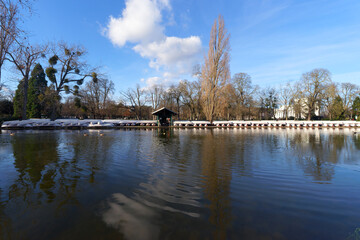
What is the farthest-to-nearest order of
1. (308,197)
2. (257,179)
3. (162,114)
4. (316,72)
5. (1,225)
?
(316,72) < (162,114) < (257,179) < (308,197) < (1,225)

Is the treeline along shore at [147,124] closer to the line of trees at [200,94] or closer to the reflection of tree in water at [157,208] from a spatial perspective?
the line of trees at [200,94]

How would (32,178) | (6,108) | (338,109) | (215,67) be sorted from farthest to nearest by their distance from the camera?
(338,109) → (6,108) → (215,67) → (32,178)

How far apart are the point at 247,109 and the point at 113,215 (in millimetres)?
51462

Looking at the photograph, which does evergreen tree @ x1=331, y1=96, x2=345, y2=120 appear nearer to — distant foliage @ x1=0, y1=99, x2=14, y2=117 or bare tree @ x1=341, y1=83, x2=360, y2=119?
bare tree @ x1=341, y1=83, x2=360, y2=119

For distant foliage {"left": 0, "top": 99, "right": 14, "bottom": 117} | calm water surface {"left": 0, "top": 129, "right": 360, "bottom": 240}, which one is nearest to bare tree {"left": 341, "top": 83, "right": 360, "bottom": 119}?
calm water surface {"left": 0, "top": 129, "right": 360, "bottom": 240}

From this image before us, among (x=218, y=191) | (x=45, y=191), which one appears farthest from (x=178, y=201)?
(x=45, y=191)

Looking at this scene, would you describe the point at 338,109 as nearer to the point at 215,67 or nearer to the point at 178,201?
the point at 215,67

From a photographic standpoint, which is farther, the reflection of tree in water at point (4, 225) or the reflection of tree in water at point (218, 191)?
the reflection of tree in water at point (218, 191)

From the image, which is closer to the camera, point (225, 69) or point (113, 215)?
point (113, 215)

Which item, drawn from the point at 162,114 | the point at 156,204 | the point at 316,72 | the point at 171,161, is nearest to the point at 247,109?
the point at 316,72

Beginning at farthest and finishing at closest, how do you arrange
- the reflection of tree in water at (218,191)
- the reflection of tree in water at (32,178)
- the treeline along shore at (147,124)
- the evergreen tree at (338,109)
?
1. the evergreen tree at (338,109)
2. the treeline along shore at (147,124)
3. the reflection of tree in water at (32,178)
4. the reflection of tree in water at (218,191)

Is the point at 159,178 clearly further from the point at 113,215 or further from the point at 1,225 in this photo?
the point at 1,225

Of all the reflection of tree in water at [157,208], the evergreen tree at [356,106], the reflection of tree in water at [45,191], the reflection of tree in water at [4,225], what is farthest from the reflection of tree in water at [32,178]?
the evergreen tree at [356,106]

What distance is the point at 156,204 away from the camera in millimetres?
3346
